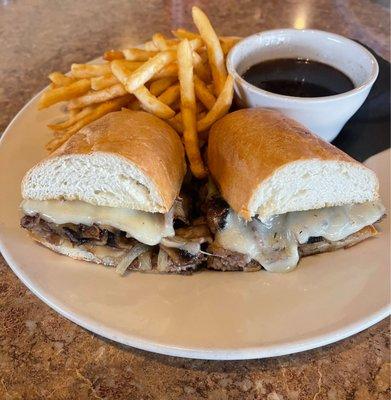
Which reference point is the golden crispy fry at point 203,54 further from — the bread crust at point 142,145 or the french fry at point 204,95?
the bread crust at point 142,145

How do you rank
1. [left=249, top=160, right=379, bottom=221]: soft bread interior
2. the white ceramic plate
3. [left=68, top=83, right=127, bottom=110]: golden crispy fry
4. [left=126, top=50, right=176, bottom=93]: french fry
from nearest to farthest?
the white ceramic plate
[left=249, top=160, right=379, bottom=221]: soft bread interior
[left=126, top=50, right=176, bottom=93]: french fry
[left=68, top=83, right=127, bottom=110]: golden crispy fry

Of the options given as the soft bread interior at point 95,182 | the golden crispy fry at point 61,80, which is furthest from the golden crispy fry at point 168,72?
the soft bread interior at point 95,182

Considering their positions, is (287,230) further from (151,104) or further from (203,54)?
(203,54)

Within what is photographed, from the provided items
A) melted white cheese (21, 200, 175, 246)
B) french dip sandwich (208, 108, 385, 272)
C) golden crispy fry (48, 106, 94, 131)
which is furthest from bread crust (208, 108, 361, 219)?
golden crispy fry (48, 106, 94, 131)

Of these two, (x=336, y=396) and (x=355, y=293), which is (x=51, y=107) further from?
(x=336, y=396)

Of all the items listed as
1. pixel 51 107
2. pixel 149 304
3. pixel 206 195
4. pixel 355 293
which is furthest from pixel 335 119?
pixel 51 107

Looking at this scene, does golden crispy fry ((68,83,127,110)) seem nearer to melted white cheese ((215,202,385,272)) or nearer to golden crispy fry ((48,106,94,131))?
golden crispy fry ((48,106,94,131))

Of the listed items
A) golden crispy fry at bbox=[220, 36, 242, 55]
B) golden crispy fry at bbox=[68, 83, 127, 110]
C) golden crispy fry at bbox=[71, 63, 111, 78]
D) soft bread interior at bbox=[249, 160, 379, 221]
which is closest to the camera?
soft bread interior at bbox=[249, 160, 379, 221]

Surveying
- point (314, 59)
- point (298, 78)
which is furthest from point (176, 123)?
point (314, 59)
